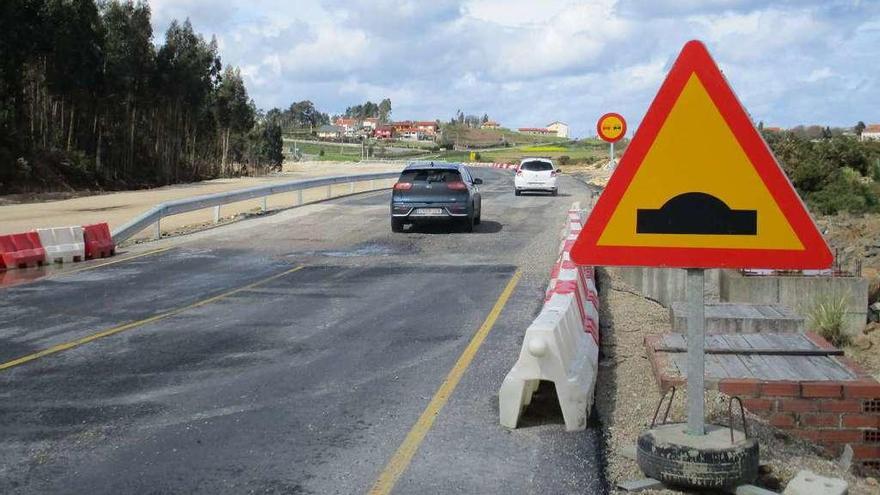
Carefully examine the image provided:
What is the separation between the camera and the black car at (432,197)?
21.1m

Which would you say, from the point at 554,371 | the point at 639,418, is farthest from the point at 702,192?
the point at 639,418

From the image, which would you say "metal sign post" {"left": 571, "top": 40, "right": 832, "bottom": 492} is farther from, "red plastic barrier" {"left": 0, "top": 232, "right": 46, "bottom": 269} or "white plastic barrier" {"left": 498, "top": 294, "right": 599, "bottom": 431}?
"red plastic barrier" {"left": 0, "top": 232, "right": 46, "bottom": 269}

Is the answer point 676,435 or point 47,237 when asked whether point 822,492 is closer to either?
point 676,435

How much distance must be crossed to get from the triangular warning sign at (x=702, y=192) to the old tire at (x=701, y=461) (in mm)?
987

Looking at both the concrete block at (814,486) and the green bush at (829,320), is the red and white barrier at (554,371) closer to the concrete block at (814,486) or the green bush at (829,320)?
the concrete block at (814,486)

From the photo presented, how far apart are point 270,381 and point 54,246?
1096cm

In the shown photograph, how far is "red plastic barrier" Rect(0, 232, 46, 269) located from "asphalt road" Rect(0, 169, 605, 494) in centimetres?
159

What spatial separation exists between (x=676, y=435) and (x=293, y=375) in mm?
3985

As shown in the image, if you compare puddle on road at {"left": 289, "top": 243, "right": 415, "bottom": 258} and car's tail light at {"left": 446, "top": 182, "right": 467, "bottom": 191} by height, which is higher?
car's tail light at {"left": 446, "top": 182, "right": 467, "bottom": 191}

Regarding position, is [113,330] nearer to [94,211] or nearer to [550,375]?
[550,375]

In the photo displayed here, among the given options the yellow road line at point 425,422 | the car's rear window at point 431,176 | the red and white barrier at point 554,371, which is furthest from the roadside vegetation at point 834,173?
the red and white barrier at point 554,371

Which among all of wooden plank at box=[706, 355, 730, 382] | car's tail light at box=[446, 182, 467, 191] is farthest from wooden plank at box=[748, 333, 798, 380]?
car's tail light at box=[446, 182, 467, 191]

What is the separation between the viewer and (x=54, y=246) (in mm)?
17312

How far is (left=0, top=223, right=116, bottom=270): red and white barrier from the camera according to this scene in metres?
16.6
